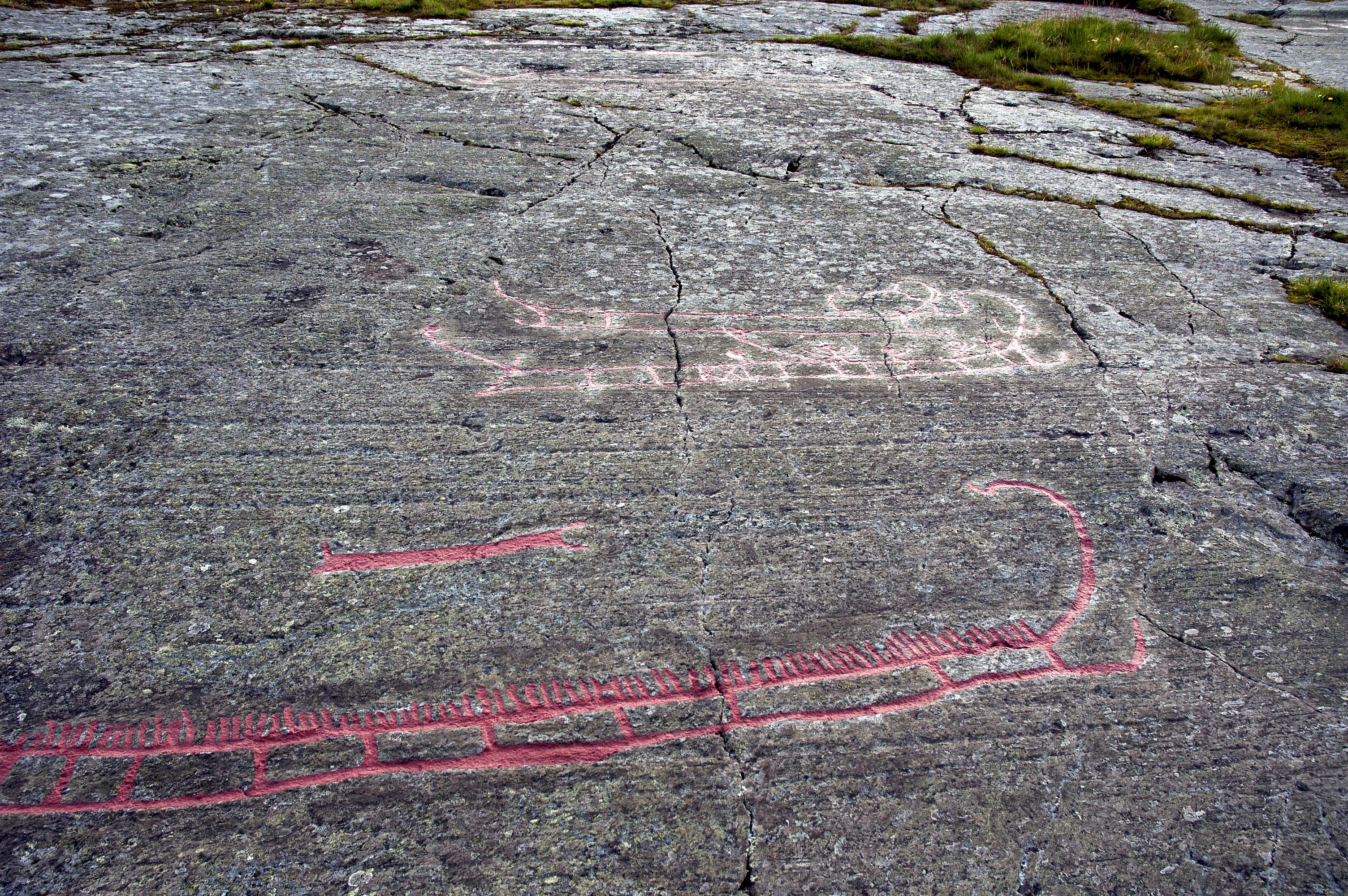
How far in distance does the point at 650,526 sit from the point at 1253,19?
1142 cm

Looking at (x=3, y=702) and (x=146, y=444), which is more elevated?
(x=146, y=444)

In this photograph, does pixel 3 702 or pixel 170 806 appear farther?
pixel 3 702

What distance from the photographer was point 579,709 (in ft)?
5.36

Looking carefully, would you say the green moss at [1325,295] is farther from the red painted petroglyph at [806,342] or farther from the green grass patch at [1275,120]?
the green grass patch at [1275,120]

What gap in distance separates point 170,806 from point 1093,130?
577cm

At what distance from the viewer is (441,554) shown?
6.39ft

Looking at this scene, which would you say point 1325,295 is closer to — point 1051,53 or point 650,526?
point 650,526

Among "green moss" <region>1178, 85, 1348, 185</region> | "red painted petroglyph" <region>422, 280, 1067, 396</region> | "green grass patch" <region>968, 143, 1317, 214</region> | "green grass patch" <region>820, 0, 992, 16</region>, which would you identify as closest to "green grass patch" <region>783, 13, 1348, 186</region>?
"green moss" <region>1178, 85, 1348, 185</region>

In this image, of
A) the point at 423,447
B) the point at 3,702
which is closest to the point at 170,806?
the point at 3,702

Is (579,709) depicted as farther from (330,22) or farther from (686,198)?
(330,22)

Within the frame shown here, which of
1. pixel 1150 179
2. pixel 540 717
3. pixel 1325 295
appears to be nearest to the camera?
pixel 540 717

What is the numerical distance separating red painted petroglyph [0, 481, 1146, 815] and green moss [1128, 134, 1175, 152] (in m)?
4.11

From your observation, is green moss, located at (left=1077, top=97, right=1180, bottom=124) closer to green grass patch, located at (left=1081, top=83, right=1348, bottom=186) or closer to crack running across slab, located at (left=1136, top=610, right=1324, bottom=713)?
green grass patch, located at (left=1081, top=83, right=1348, bottom=186)

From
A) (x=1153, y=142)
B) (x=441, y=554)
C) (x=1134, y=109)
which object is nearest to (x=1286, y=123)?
(x=1134, y=109)
